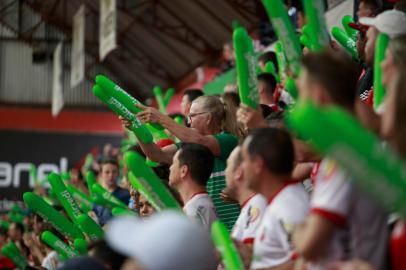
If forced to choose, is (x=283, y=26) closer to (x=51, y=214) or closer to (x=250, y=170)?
(x=250, y=170)

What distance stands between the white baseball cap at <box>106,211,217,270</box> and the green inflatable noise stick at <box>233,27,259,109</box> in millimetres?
974

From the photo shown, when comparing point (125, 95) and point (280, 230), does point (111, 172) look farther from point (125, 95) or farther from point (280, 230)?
point (280, 230)

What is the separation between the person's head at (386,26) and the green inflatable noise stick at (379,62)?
54 millimetres

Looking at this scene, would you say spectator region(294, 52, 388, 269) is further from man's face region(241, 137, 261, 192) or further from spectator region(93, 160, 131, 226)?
spectator region(93, 160, 131, 226)

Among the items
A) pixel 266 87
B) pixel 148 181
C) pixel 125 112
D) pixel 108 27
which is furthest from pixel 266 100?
pixel 108 27

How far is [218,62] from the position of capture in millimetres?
18969

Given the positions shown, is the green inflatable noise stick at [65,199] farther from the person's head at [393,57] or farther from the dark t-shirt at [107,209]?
the person's head at [393,57]

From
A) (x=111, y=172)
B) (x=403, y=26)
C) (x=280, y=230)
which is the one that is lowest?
(x=111, y=172)

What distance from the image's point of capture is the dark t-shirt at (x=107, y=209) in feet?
24.4

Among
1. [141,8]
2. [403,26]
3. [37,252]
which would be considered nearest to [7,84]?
[141,8]

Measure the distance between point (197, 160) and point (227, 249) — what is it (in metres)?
1.42

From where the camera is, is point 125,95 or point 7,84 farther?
point 7,84

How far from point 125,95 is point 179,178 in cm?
64

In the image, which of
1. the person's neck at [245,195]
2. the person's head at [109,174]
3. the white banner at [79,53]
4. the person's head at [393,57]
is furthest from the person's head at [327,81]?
the white banner at [79,53]
